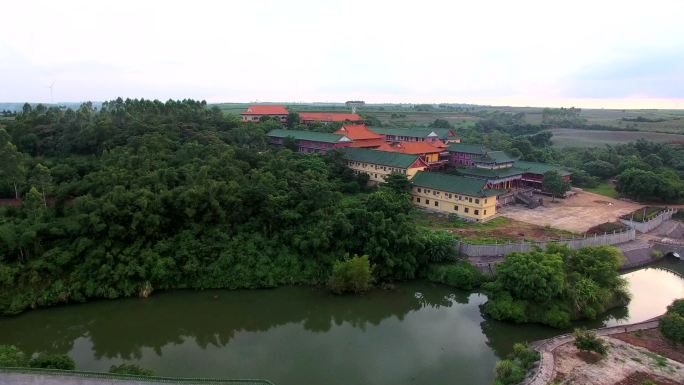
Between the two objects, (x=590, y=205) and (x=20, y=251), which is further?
(x=590, y=205)

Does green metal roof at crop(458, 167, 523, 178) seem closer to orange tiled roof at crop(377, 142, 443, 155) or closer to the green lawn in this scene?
orange tiled roof at crop(377, 142, 443, 155)

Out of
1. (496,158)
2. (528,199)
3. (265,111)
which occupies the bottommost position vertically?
(528,199)

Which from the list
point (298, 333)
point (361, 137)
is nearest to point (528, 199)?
point (361, 137)

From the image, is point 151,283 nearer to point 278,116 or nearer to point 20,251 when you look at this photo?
point 20,251

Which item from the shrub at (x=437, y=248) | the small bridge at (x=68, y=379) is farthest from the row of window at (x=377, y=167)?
the small bridge at (x=68, y=379)

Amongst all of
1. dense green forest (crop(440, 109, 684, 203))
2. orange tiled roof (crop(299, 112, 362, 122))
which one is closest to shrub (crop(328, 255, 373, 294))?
dense green forest (crop(440, 109, 684, 203))

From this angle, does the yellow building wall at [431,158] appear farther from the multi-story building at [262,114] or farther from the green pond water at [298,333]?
the multi-story building at [262,114]

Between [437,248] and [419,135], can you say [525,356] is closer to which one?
[437,248]

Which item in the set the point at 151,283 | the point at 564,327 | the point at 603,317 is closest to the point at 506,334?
the point at 564,327
